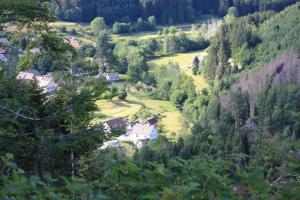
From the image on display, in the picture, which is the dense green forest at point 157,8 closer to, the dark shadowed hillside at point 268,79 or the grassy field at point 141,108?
the grassy field at point 141,108

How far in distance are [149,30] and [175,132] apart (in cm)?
3447

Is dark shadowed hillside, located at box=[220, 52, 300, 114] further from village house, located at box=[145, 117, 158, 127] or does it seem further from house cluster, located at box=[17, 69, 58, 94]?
house cluster, located at box=[17, 69, 58, 94]

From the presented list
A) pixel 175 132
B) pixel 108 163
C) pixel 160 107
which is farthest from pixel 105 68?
pixel 108 163

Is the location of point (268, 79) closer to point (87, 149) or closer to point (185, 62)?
point (185, 62)

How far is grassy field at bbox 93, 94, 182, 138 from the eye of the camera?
3062 centimetres

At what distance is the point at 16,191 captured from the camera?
201cm

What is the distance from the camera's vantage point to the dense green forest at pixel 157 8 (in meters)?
59.4

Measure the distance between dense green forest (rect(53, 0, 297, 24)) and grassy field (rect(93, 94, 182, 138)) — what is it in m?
24.0

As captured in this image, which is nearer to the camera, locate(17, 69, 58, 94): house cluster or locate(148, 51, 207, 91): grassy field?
locate(17, 69, 58, 94): house cluster

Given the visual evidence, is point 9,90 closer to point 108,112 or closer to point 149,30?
point 108,112

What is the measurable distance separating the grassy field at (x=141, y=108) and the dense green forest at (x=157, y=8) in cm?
2403

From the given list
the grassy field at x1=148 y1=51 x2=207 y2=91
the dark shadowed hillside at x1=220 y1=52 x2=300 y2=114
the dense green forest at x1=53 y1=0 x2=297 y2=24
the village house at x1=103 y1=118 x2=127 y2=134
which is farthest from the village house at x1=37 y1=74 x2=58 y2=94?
the dense green forest at x1=53 y1=0 x2=297 y2=24

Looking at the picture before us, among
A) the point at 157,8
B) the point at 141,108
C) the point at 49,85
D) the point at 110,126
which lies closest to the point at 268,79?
the point at 141,108

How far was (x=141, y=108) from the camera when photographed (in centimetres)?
3272
